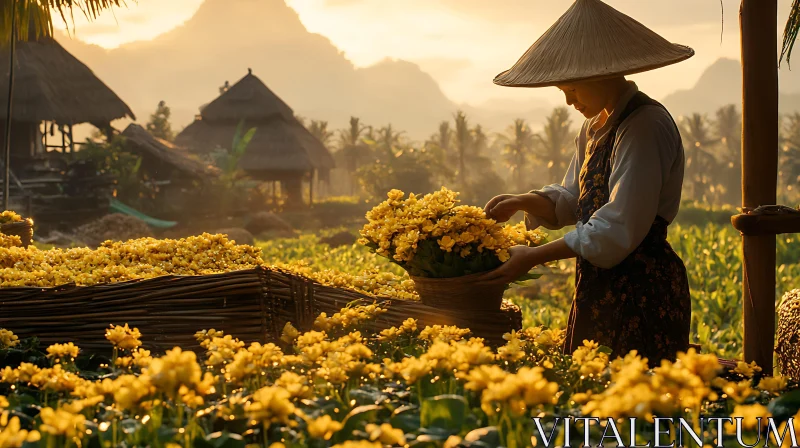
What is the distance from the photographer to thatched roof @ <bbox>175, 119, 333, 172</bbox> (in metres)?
31.2

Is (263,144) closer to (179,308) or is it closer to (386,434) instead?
(179,308)

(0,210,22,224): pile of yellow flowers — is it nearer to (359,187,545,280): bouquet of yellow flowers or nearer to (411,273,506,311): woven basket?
(359,187,545,280): bouquet of yellow flowers

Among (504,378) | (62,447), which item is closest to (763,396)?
(504,378)

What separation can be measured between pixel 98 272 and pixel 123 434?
1.54m

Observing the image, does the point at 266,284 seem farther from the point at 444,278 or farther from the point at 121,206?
the point at 121,206

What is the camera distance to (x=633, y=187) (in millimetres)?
2510

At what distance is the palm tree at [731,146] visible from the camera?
74875mm

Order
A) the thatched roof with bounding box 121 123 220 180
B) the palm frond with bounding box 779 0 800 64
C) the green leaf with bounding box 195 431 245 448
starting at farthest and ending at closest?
the thatched roof with bounding box 121 123 220 180, the palm frond with bounding box 779 0 800 64, the green leaf with bounding box 195 431 245 448

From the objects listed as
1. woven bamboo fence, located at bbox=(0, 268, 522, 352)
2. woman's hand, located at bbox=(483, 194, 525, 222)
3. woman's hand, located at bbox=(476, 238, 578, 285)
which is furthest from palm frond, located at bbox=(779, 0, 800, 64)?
woven bamboo fence, located at bbox=(0, 268, 522, 352)

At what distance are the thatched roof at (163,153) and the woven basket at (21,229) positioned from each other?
20319mm

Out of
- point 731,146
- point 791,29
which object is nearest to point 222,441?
point 791,29

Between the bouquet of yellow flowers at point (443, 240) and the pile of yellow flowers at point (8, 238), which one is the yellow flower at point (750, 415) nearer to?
the bouquet of yellow flowers at point (443, 240)

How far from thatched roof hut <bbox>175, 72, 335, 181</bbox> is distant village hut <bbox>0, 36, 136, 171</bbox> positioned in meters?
7.50

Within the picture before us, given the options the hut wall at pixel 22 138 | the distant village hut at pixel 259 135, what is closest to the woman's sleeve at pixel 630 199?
the hut wall at pixel 22 138
